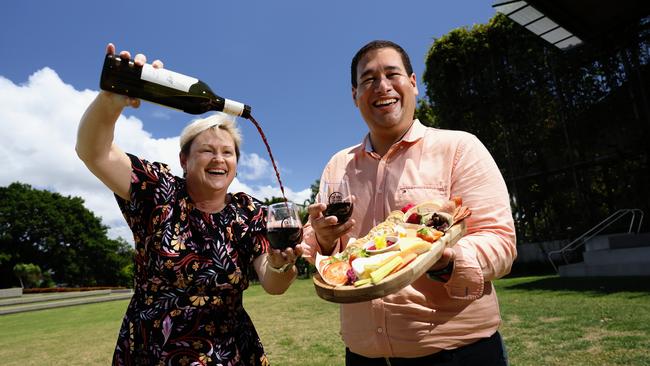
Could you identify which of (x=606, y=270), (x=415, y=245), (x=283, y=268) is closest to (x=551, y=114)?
(x=606, y=270)

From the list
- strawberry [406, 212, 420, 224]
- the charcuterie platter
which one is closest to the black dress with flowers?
the charcuterie platter

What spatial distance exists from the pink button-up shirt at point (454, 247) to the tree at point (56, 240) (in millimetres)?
70287

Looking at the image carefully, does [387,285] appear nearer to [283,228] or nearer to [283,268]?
[283,228]

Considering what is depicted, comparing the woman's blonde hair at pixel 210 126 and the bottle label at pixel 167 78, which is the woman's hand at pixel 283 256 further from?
Result: the bottle label at pixel 167 78

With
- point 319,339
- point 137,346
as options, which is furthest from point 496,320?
point 319,339

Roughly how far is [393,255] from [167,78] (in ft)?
6.39

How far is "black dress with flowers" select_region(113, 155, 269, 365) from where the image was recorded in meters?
2.85

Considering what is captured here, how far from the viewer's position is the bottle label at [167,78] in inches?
108

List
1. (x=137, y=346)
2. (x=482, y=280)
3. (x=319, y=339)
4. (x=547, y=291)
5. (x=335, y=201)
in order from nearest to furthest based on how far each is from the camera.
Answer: (x=482, y=280), (x=335, y=201), (x=137, y=346), (x=319, y=339), (x=547, y=291)

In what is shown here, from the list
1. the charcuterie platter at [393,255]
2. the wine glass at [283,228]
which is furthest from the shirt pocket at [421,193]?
the wine glass at [283,228]

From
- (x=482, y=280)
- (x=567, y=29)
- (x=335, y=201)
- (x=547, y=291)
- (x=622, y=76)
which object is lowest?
(x=547, y=291)

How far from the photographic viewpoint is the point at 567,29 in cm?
1747

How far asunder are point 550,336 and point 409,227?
6.74 meters

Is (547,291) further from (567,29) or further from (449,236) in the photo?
(449,236)
